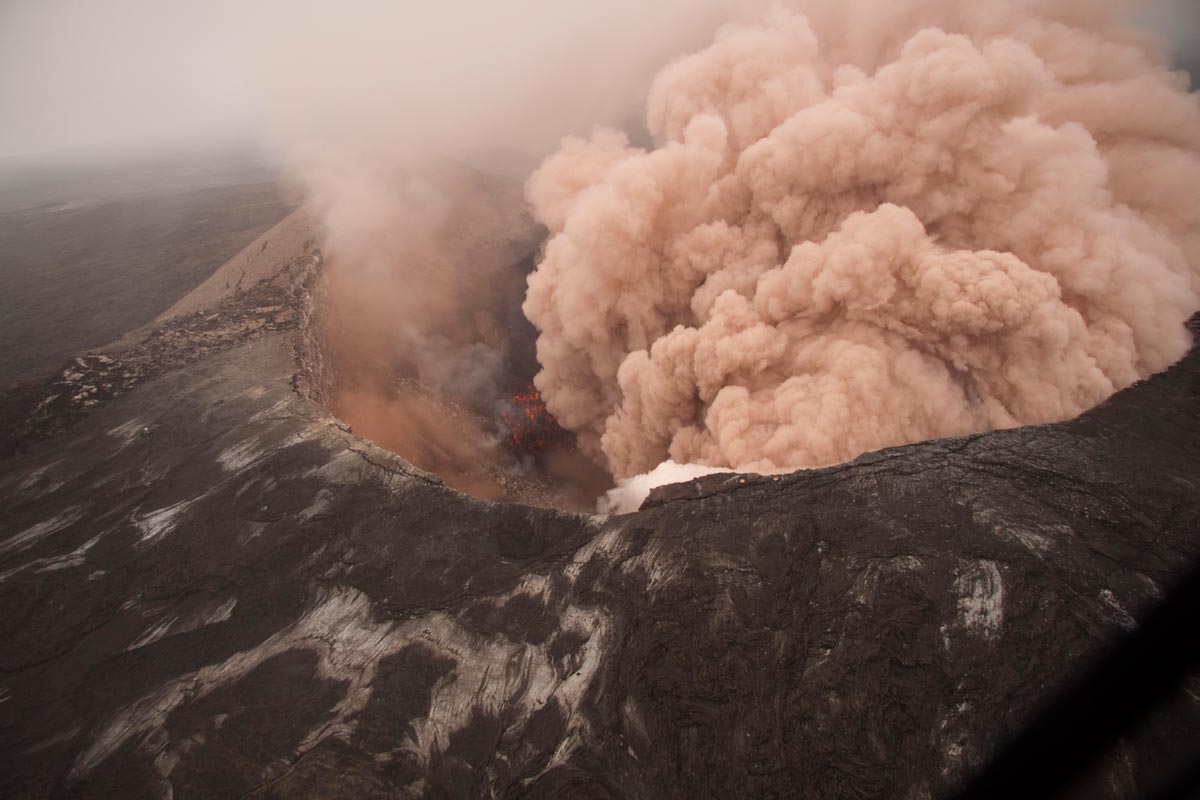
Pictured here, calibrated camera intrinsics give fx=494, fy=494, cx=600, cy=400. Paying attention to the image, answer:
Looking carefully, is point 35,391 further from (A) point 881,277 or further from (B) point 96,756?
(A) point 881,277

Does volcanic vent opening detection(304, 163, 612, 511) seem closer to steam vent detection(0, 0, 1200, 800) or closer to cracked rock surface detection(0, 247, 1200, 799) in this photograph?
steam vent detection(0, 0, 1200, 800)

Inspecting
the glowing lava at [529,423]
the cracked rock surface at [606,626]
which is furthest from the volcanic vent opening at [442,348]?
the cracked rock surface at [606,626]

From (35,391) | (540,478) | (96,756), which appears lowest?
(540,478)

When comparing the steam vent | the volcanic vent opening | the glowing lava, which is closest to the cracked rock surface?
the steam vent

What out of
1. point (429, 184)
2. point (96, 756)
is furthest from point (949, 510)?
point (429, 184)

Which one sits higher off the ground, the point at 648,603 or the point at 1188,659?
the point at 1188,659

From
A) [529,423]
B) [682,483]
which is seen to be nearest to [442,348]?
[529,423]
